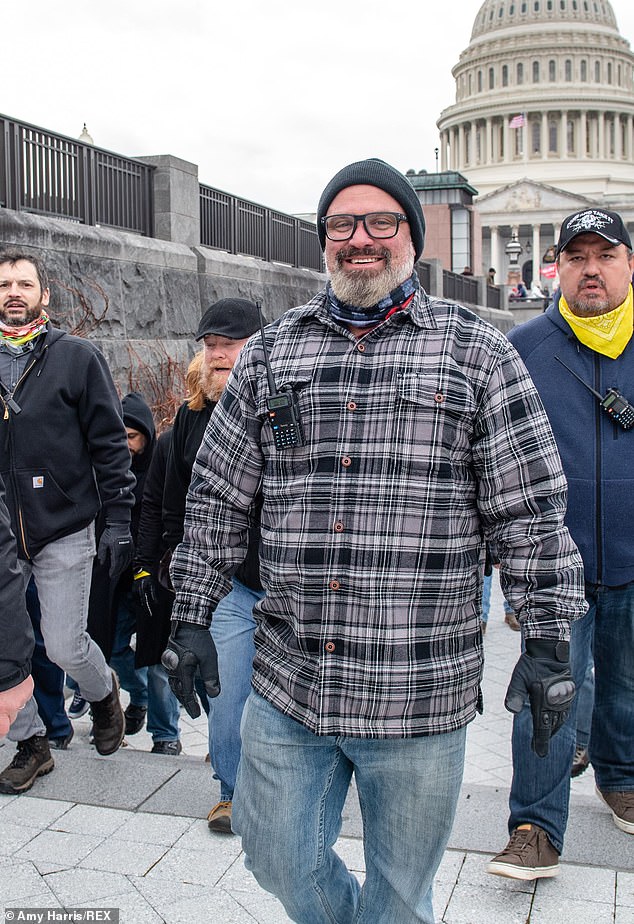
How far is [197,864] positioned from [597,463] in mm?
1978

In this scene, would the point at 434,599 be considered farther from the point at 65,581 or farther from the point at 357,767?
the point at 65,581

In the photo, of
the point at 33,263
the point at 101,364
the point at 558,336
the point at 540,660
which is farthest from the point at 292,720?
the point at 33,263

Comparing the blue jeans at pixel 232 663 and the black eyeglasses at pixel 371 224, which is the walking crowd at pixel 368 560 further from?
the blue jeans at pixel 232 663

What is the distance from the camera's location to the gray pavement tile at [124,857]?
359cm

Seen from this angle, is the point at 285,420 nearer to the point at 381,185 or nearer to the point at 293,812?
the point at 381,185

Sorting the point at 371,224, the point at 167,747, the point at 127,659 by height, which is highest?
the point at 371,224

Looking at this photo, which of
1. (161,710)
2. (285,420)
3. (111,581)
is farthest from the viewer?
(161,710)

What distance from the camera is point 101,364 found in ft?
15.2

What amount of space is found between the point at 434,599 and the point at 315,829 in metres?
0.67

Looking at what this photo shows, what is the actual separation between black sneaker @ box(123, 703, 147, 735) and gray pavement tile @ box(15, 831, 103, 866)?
6.56 feet

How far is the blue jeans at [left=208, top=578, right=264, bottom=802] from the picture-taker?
3.86 meters

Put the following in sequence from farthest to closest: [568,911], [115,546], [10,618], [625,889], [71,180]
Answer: [71,180] < [115,546] < [625,889] < [568,911] < [10,618]

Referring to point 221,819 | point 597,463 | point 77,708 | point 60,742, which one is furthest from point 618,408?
point 77,708

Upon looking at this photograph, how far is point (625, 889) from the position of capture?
11.3 ft
